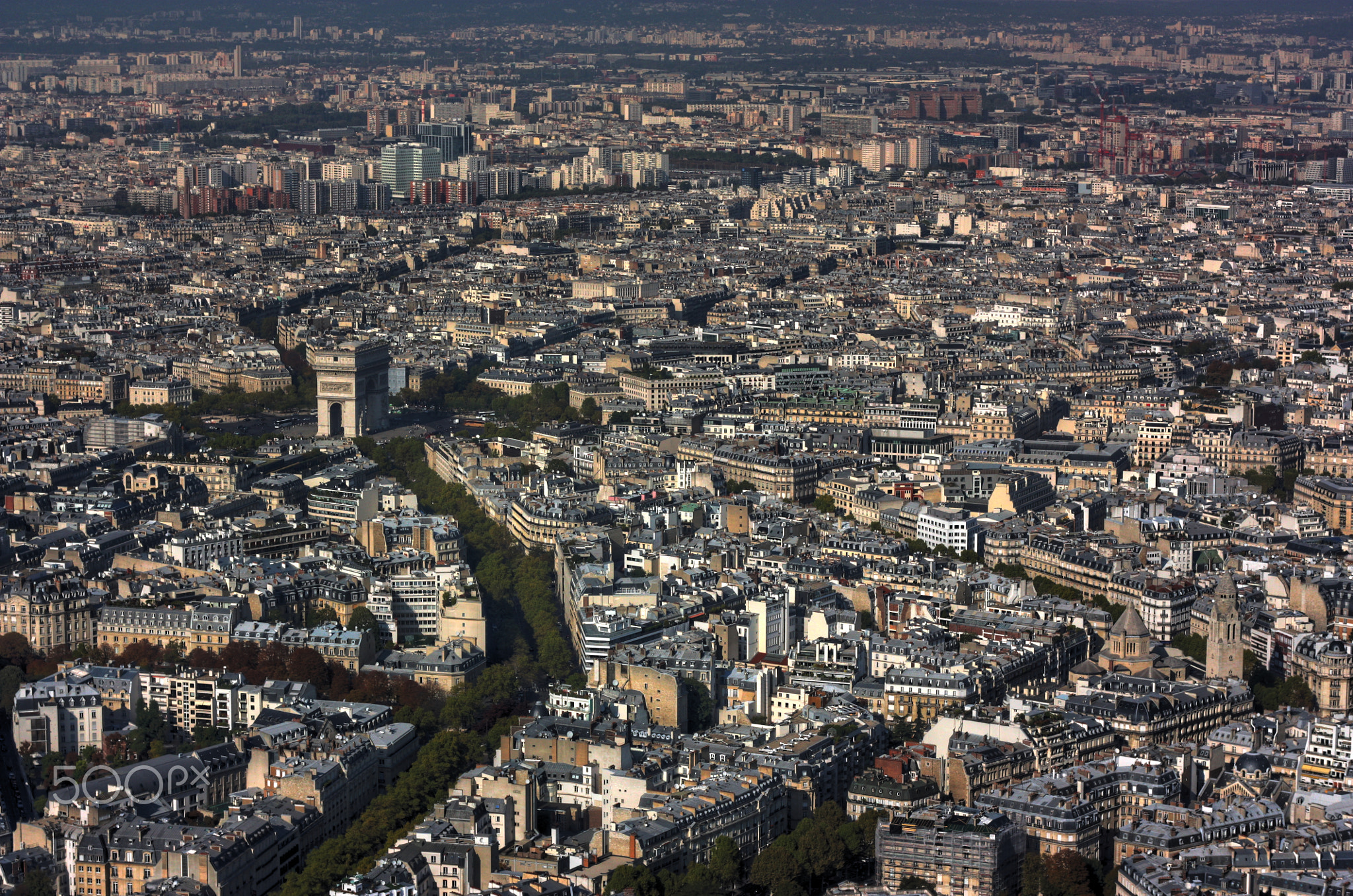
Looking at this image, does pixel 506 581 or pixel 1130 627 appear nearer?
pixel 1130 627

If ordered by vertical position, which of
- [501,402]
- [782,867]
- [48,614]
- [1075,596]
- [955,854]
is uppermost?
[955,854]

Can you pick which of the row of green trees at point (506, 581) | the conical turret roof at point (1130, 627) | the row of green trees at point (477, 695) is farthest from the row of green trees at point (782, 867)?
the conical turret roof at point (1130, 627)

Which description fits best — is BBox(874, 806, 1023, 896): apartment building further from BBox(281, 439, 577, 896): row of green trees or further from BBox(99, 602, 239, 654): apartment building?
BBox(99, 602, 239, 654): apartment building

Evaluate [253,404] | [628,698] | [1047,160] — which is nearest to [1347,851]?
[628,698]

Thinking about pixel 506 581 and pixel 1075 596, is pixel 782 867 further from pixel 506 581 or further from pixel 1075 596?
pixel 506 581

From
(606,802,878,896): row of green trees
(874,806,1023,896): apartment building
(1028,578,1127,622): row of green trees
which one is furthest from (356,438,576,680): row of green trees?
(874,806,1023,896): apartment building

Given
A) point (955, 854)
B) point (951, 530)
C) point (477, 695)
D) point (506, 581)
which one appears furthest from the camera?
Result: point (951, 530)

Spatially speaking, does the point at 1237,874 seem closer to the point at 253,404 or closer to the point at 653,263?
the point at 253,404

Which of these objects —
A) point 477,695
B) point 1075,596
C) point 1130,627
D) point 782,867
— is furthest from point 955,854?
point 1075,596
